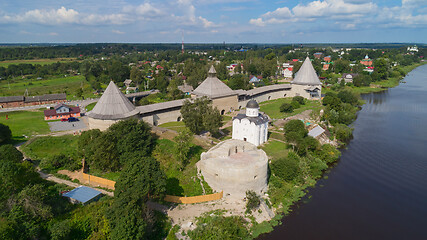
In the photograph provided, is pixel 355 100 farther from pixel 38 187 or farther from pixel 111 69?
pixel 111 69

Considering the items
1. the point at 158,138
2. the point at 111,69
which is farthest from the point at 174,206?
the point at 111,69

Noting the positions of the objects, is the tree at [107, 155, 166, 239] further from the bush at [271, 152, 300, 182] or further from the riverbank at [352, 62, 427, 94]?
the riverbank at [352, 62, 427, 94]

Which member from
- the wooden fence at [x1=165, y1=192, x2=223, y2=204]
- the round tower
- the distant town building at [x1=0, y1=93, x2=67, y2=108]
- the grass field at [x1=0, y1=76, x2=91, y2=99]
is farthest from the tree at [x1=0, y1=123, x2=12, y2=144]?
the grass field at [x1=0, y1=76, x2=91, y2=99]

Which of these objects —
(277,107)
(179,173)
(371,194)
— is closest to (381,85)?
(277,107)

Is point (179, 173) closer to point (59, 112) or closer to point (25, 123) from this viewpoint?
point (59, 112)

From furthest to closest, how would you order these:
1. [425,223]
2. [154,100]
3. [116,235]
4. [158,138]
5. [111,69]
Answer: [111,69], [154,100], [158,138], [425,223], [116,235]
